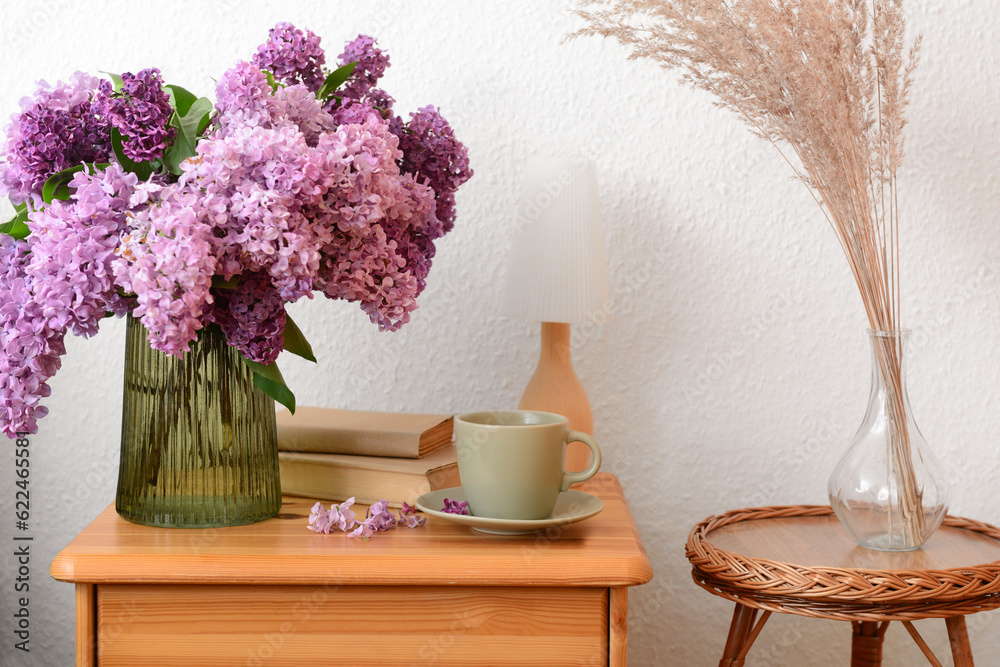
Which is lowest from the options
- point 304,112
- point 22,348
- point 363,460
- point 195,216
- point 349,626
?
point 349,626

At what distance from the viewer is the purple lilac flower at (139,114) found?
661mm

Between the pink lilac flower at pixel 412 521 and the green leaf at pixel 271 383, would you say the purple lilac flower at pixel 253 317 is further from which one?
the pink lilac flower at pixel 412 521

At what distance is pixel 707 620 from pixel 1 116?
121 centimetres

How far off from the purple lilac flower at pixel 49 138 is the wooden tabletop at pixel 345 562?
0.31m

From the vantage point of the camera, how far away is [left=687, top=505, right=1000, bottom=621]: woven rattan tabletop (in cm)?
73

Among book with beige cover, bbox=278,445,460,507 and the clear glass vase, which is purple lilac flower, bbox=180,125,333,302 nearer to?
book with beige cover, bbox=278,445,460,507

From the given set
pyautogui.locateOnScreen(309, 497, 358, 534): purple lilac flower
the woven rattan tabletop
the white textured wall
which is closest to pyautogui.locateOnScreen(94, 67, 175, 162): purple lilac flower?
pyautogui.locateOnScreen(309, 497, 358, 534): purple lilac flower

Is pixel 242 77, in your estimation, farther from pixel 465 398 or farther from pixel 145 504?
pixel 465 398

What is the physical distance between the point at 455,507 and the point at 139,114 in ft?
1.41

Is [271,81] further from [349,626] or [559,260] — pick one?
[349,626]

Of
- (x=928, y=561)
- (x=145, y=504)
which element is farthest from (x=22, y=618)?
(x=928, y=561)

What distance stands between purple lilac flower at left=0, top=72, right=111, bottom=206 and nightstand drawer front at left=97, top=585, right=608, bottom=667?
35 centimetres

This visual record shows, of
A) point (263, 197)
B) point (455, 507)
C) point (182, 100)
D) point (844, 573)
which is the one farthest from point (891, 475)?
point (182, 100)

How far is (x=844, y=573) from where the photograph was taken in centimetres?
74
